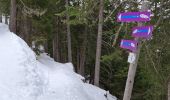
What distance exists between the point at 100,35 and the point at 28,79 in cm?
835

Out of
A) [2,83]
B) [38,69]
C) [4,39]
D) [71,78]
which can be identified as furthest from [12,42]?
[2,83]

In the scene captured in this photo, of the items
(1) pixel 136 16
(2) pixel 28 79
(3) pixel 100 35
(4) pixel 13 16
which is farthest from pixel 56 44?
(1) pixel 136 16

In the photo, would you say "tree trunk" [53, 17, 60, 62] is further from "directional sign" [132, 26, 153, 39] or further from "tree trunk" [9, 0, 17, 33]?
"directional sign" [132, 26, 153, 39]

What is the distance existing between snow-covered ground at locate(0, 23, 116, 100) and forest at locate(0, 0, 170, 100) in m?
3.10

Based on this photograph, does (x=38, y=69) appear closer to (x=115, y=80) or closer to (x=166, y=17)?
(x=166, y=17)

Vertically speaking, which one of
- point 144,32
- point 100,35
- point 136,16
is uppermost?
point 136,16

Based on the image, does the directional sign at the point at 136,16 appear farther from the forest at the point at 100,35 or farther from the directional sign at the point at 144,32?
the forest at the point at 100,35

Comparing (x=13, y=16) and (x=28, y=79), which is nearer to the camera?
(x=28, y=79)

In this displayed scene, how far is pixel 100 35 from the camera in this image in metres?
22.6

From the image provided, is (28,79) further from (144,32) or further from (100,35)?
(100,35)

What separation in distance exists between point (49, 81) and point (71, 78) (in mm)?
2178

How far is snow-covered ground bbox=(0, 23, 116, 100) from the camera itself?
46.9 feet

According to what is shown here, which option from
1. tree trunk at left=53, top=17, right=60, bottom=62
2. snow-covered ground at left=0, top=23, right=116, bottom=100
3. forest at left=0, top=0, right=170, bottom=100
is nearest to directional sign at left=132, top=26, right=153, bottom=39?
forest at left=0, top=0, right=170, bottom=100

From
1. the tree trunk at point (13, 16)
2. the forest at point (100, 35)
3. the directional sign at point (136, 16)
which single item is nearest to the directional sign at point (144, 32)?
the directional sign at point (136, 16)
